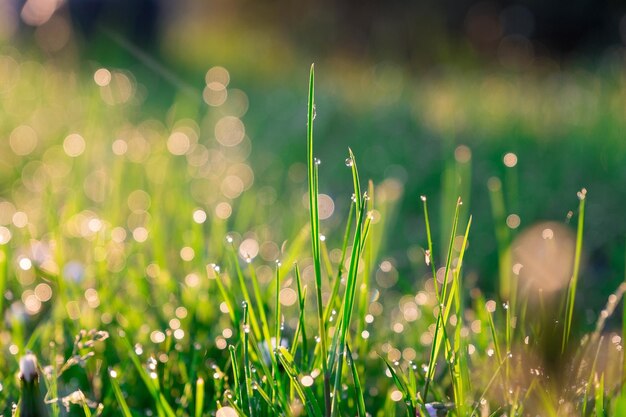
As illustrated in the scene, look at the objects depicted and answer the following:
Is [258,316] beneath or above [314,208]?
beneath

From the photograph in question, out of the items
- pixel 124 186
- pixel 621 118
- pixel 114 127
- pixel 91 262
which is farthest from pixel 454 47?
pixel 91 262

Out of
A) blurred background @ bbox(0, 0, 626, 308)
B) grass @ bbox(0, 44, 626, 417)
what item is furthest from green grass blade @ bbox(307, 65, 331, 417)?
blurred background @ bbox(0, 0, 626, 308)

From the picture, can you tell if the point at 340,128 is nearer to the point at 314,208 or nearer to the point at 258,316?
the point at 258,316

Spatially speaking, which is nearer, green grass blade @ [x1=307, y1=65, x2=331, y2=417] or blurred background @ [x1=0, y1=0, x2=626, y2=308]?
green grass blade @ [x1=307, y1=65, x2=331, y2=417]

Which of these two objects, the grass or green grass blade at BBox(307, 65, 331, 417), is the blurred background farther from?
green grass blade at BBox(307, 65, 331, 417)

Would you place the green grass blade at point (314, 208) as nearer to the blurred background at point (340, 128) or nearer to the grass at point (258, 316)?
the grass at point (258, 316)

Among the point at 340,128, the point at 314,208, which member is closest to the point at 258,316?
the point at 314,208
